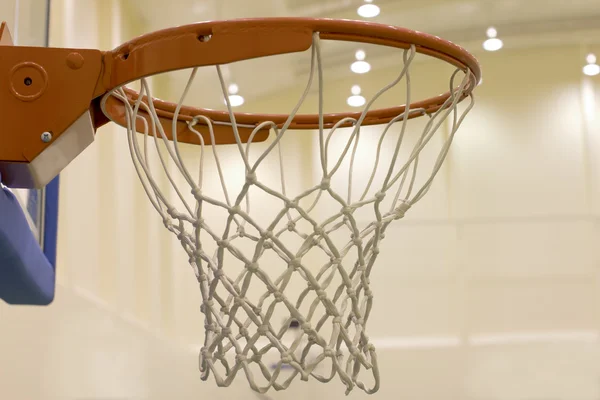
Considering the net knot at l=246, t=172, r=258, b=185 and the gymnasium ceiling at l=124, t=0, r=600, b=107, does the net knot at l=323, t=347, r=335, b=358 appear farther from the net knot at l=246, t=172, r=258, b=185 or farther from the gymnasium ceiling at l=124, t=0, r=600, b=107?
the gymnasium ceiling at l=124, t=0, r=600, b=107

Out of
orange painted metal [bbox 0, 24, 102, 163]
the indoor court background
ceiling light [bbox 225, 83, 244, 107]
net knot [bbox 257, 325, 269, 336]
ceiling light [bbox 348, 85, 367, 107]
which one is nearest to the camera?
orange painted metal [bbox 0, 24, 102, 163]

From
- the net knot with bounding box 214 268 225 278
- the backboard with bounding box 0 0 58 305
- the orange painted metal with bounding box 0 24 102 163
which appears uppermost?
the orange painted metal with bounding box 0 24 102 163

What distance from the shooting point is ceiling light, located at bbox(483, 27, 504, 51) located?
303 centimetres

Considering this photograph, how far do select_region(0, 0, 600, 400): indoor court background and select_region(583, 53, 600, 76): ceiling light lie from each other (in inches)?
0.9

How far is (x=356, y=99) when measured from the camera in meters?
3.04

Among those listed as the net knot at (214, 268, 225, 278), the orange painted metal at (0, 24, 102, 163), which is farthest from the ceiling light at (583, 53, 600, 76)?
the orange painted metal at (0, 24, 102, 163)

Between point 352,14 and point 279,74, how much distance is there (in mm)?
375

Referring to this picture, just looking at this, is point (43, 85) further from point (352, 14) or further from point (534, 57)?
point (534, 57)

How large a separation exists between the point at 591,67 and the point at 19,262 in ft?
9.29

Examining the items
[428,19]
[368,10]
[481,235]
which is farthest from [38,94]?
[481,235]

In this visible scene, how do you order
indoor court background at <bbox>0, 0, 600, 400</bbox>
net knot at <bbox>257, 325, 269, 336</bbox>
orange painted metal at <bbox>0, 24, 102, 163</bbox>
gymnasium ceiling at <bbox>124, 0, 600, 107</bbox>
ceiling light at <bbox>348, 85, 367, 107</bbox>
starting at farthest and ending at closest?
ceiling light at <bbox>348, 85, 367, 107</bbox> → indoor court background at <bbox>0, 0, 600, 400</bbox> → gymnasium ceiling at <bbox>124, 0, 600, 107</bbox> → net knot at <bbox>257, 325, 269, 336</bbox> → orange painted metal at <bbox>0, 24, 102, 163</bbox>

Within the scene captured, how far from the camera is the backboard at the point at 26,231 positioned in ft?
2.72

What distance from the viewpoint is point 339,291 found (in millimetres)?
989

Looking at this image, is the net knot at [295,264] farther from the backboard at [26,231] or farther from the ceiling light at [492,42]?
the ceiling light at [492,42]
